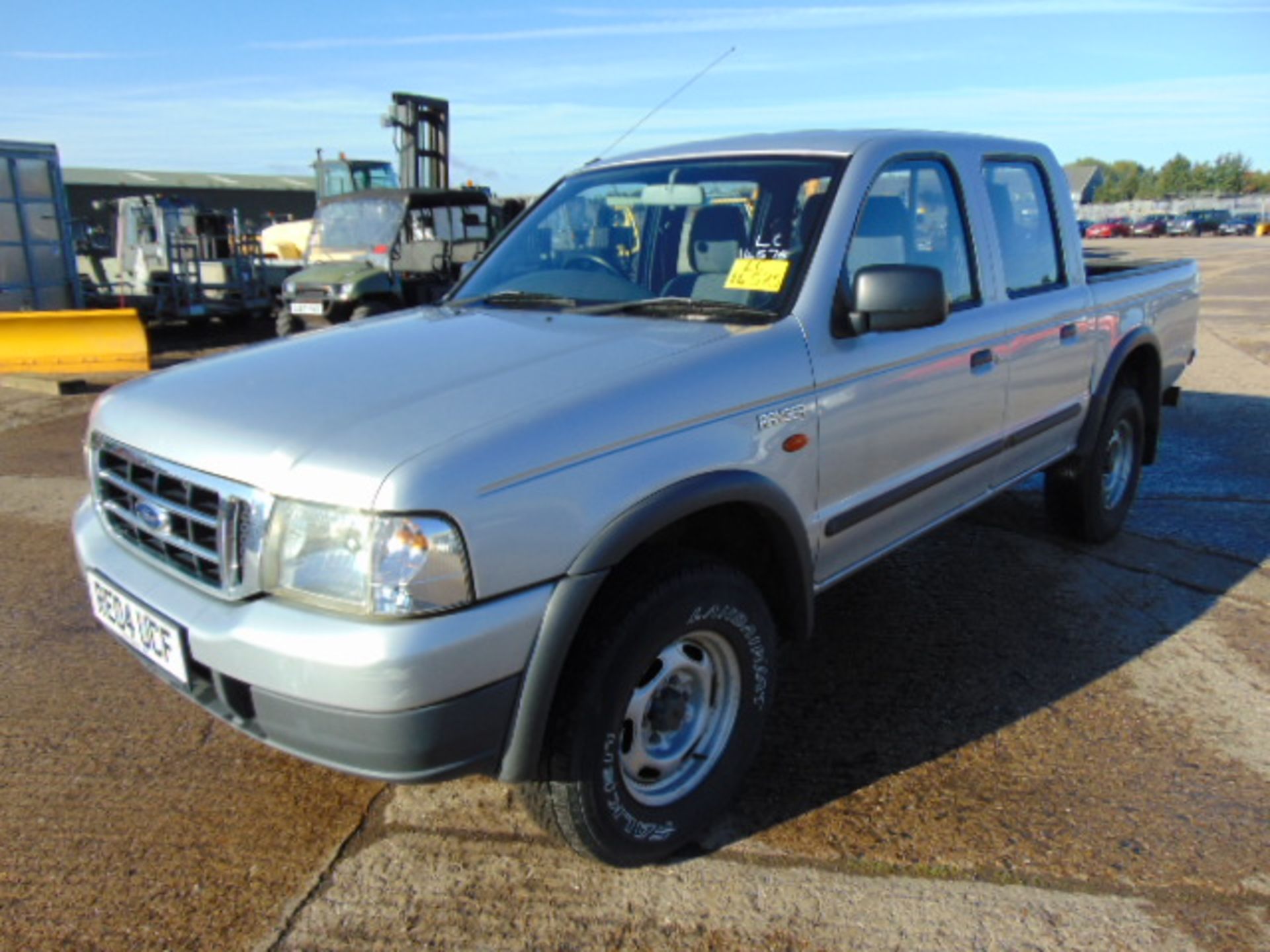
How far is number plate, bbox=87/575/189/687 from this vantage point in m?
2.27

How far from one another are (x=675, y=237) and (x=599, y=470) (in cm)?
140

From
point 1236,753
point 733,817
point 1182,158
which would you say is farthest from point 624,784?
point 1182,158

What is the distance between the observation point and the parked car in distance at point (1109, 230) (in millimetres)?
54844

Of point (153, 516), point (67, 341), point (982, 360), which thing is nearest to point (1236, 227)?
point (67, 341)

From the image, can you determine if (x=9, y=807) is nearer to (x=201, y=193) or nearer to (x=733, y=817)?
(x=733, y=817)

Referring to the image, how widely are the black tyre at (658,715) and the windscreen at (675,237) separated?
3.16 feet

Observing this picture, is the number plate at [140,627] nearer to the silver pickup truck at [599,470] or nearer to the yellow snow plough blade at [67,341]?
the silver pickup truck at [599,470]

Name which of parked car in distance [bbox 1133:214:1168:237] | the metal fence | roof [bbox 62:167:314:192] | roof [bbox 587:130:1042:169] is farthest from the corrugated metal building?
the metal fence

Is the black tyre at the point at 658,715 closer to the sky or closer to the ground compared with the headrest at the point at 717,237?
closer to the ground

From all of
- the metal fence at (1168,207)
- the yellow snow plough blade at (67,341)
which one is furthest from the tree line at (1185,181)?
the yellow snow plough blade at (67,341)

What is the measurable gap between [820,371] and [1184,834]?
Result: 1596 mm

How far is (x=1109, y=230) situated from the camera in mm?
55938

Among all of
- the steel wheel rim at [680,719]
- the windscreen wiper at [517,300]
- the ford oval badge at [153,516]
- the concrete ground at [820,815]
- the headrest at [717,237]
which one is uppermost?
the headrest at [717,237]

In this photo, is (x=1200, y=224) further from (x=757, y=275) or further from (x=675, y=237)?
(x=757, y=275)
